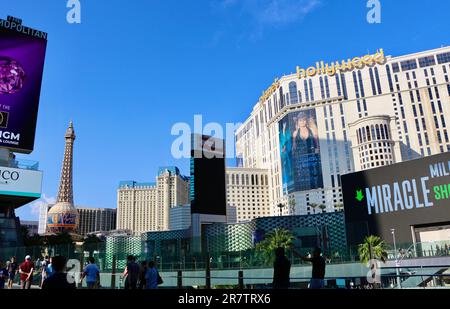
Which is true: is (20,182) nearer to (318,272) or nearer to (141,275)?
(141,275)

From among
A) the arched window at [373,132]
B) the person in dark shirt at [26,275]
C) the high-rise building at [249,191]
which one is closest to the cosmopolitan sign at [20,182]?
the person in dark shirt at [26,275]

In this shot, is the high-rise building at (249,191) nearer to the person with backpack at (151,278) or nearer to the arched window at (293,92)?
the arched window at (293,92)

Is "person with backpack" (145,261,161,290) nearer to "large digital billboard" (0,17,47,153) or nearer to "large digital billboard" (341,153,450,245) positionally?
"large digital billboard" (341,153,450,245)

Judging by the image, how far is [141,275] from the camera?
1166 cm

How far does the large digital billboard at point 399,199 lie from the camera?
133ft

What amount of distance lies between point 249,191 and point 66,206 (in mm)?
72356

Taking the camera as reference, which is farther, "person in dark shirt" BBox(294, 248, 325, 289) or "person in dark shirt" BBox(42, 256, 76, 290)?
"person in dark shirt" BBox(294, 248, 325, 289)

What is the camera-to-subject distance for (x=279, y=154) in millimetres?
149250

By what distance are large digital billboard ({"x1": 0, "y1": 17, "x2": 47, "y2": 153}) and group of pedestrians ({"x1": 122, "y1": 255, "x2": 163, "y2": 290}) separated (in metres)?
33.7

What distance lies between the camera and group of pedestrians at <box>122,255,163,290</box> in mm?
10984

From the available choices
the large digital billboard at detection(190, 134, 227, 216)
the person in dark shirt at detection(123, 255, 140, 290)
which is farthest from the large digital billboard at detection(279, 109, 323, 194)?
the person in dark shirt at detection(123, 255, 140, 290)

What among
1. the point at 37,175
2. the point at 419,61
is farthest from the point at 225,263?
the point at 419,61

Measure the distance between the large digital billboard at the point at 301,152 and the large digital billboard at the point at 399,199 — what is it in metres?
80.8
